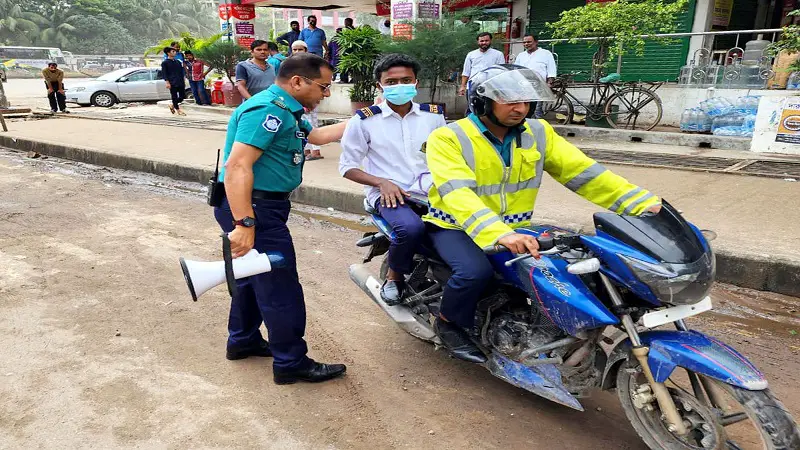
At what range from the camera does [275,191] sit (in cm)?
286

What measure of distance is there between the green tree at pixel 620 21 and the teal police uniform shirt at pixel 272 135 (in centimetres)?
819

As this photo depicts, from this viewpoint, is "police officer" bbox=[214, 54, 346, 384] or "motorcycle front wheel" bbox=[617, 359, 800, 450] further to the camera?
"police officer" bbox=[214, 54, 346, 384]

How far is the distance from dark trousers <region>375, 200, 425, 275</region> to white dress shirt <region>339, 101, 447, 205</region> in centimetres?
44

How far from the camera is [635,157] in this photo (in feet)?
27.3

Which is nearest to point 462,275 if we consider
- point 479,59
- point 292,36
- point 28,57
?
point 479,59

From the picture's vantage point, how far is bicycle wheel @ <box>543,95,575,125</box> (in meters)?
11.0

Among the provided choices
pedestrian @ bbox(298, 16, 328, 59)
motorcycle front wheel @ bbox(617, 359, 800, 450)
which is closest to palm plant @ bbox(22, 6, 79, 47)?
pedestrian @ bbox(298, 16, 328, 59)

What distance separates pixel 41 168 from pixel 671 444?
9.85 metres

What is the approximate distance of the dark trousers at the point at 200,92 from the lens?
725 inches

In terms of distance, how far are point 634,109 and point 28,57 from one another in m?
48.8

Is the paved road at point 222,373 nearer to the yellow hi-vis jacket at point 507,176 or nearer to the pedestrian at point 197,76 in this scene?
the yellow hi-vis jacket at point 507,176

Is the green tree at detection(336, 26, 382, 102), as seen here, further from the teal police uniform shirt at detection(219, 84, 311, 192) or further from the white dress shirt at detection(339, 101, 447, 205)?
the teal police uniform shirt at detection(219, 84, 311, 192)

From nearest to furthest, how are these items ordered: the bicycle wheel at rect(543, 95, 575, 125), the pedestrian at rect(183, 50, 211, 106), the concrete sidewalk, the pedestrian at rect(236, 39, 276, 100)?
the concrete sidewalk → the pedestrian at rect(236, 39, 276, 100) → the bicycle wheel at rect(543, 95, 575, 125) → the pedestrian at rect(183, 50, 211, 106)

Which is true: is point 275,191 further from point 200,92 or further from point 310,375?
point 200,92
